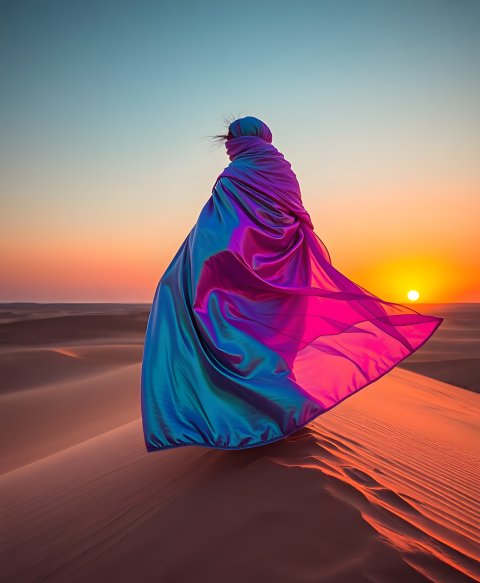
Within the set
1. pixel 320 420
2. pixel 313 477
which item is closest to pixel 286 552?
pixel 313 477

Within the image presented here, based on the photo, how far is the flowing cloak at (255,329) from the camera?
2334 millimetres

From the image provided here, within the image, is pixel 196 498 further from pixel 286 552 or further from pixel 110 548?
pixel 286 552

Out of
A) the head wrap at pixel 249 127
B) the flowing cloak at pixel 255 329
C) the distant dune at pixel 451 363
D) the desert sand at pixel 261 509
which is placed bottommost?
the distant dune at pixel 451 363

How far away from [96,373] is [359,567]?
10763 mm

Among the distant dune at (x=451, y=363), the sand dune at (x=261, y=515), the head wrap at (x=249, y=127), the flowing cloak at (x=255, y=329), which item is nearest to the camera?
the sand dune at (x=261, y=515)

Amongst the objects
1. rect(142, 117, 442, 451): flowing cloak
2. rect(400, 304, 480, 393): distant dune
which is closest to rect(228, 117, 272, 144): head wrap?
rect(142, 117, 442, 451): flowing cloak

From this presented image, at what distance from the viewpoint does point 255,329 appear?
2670 millimetres

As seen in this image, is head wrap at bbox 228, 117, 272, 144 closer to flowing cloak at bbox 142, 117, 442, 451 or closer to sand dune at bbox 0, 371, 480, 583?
flowing cloak at bbox 142, 117, 442, 451

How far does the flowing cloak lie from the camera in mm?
2334

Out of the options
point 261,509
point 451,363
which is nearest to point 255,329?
point 261,509

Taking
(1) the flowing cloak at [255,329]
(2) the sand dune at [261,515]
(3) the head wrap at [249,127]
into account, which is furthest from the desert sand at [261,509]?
(3) the head wrap at [249,127]

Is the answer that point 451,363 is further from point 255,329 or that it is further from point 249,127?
point 255,329

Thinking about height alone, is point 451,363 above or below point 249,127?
below

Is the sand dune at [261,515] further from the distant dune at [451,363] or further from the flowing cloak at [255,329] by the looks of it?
the distant dune at [451,363]
